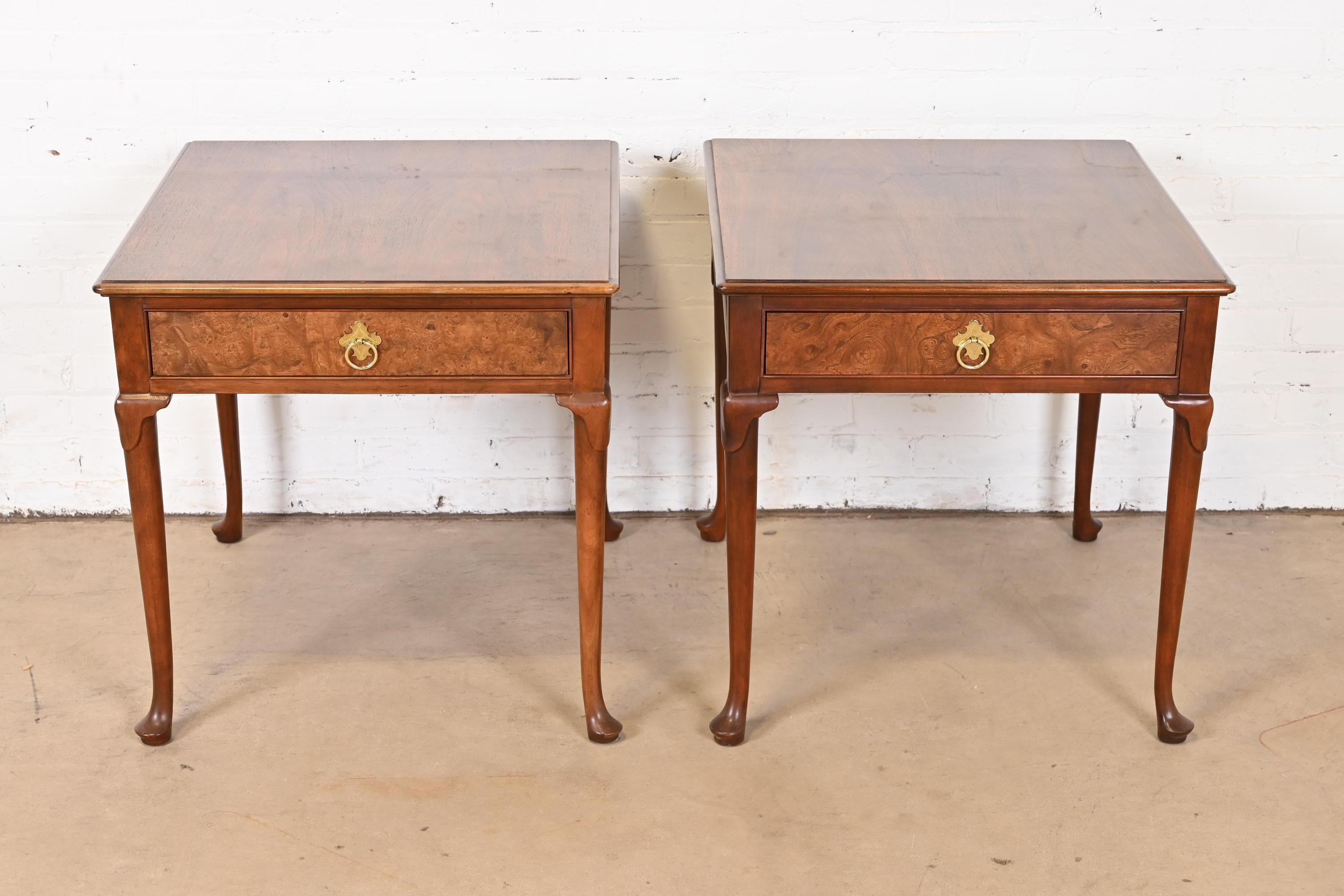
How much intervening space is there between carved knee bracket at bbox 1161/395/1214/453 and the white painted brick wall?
983 millimetres

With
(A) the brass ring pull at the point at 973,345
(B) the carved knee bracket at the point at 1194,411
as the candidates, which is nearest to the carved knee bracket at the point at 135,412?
(A) the brass ring pull at the point at 973,345

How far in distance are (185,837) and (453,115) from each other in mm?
1600

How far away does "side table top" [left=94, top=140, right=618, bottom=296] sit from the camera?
88.2 inches

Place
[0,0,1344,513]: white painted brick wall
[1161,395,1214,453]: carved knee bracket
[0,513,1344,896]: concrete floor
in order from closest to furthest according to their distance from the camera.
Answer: [0,513,1344,896]: concrete floor, [1161,395,1214,453]: carved knee bracket, [0,0,1344,513]: white painted brick wall

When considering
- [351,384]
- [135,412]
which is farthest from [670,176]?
[135,412]

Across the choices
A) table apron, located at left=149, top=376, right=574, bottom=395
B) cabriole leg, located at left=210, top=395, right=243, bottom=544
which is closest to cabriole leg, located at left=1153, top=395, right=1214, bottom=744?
table apron, located at left=149, top=376, right=574, bottom=395

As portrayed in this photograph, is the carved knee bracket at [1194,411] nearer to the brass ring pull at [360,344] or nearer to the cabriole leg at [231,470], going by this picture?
the brass ring pull at [360,344]

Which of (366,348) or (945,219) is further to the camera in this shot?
(945,219)

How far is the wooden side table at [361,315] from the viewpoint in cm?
225

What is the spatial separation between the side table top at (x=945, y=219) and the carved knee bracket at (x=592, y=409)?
27 cm

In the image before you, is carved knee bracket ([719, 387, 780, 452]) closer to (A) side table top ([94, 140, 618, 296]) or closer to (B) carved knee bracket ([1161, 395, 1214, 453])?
(A) side table top ([94, 140, 618, 296])

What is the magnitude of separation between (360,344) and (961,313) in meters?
0.97

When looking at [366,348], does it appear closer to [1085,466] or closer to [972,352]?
[972,352]

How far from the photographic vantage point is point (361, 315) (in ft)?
7.43
